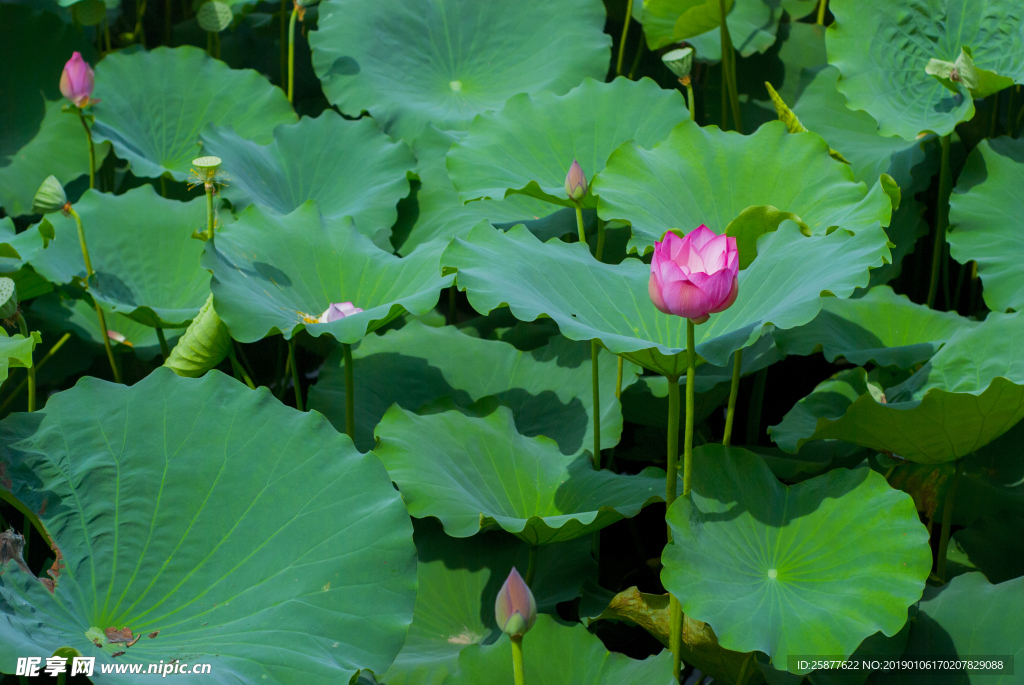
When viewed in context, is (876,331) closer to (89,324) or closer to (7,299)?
(7,299)

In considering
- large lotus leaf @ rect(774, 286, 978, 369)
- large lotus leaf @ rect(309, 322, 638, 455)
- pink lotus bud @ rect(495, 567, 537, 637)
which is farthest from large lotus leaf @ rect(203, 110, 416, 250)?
pink lotus bud @ rect(495, 567, 537, 637)

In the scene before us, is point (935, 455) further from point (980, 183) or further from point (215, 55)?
point (215, 55)

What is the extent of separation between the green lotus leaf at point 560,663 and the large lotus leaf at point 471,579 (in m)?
0.20

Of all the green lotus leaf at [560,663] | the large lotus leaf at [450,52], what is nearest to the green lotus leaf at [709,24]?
the large lotus leaf at [450,52]

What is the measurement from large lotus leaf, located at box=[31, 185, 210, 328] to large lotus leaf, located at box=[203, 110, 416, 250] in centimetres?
20

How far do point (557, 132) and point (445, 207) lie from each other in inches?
15.7

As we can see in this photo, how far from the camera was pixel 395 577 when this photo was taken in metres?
1.28

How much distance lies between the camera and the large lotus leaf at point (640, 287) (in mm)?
1214

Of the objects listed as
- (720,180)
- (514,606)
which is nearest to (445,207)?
(720,180)

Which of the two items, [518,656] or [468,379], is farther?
[468,379]

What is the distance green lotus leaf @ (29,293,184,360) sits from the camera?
2.24m

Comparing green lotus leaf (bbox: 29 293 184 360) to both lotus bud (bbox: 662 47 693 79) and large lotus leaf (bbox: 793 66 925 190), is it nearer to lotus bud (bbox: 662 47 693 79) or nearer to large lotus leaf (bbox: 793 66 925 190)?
lotus bud (bbox: 662 47 693 79)

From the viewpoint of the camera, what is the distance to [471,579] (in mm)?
1610

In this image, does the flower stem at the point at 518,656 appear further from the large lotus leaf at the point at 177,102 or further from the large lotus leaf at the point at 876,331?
the large lotus leaf at the point at 177,102
